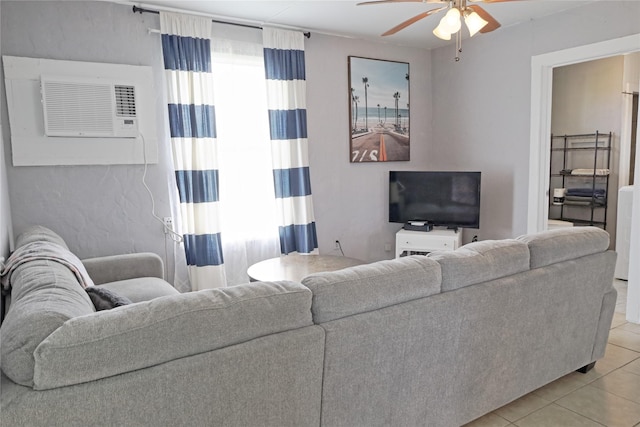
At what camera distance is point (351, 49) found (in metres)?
4.51

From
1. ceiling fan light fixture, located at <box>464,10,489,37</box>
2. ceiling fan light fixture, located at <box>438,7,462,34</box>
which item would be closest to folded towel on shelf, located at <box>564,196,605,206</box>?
ceiling fan light fixture, located at <box>464,10,489,37</box>

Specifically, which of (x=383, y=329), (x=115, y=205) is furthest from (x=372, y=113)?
(x=383, y=329)

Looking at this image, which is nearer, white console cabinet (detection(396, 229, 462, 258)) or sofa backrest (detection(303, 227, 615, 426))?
sofa backrest (detection(303, 227, 615, 426))

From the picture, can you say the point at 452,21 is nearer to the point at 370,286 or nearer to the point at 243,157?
the point at 370,286

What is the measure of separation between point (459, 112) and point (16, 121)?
4.03 metres

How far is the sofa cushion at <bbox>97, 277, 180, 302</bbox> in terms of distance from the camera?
8.80 ft

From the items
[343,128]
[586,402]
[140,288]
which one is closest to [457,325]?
[586,402]

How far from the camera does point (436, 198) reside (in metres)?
4.50

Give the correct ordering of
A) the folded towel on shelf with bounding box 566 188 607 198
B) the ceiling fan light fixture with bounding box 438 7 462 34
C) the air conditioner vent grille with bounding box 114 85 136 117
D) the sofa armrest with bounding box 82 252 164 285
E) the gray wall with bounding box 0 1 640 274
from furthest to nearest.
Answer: the folded towel on shelf with bounding box 566 188 607 198 < the air conditioner vent grille with bounding box 114 85 136 117 < the gray wall with bounding box 0 1 640 274 < the sofa armrest with bounding box 82 252 164 285 < the ceiling fan light fixture with bounding box 438 7 462 34

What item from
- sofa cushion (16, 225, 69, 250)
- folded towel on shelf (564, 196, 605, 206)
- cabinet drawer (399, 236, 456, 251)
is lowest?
cabinet drawer (399, 236, 456, 251)

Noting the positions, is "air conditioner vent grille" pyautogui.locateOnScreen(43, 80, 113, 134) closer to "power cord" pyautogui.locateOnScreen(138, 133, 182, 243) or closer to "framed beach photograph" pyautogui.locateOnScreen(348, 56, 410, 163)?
"power cord" pyautogui.locateOnScreen(138, 133, 182, 243)

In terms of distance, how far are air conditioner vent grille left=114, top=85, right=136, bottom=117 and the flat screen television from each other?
2.53 m

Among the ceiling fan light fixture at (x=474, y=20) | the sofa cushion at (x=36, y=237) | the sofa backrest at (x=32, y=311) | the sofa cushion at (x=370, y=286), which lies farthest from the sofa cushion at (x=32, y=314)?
the ceiling fan light fixture at (x=474, y=20)

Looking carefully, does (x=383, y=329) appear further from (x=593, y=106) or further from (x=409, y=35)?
(x=593, y=106)
